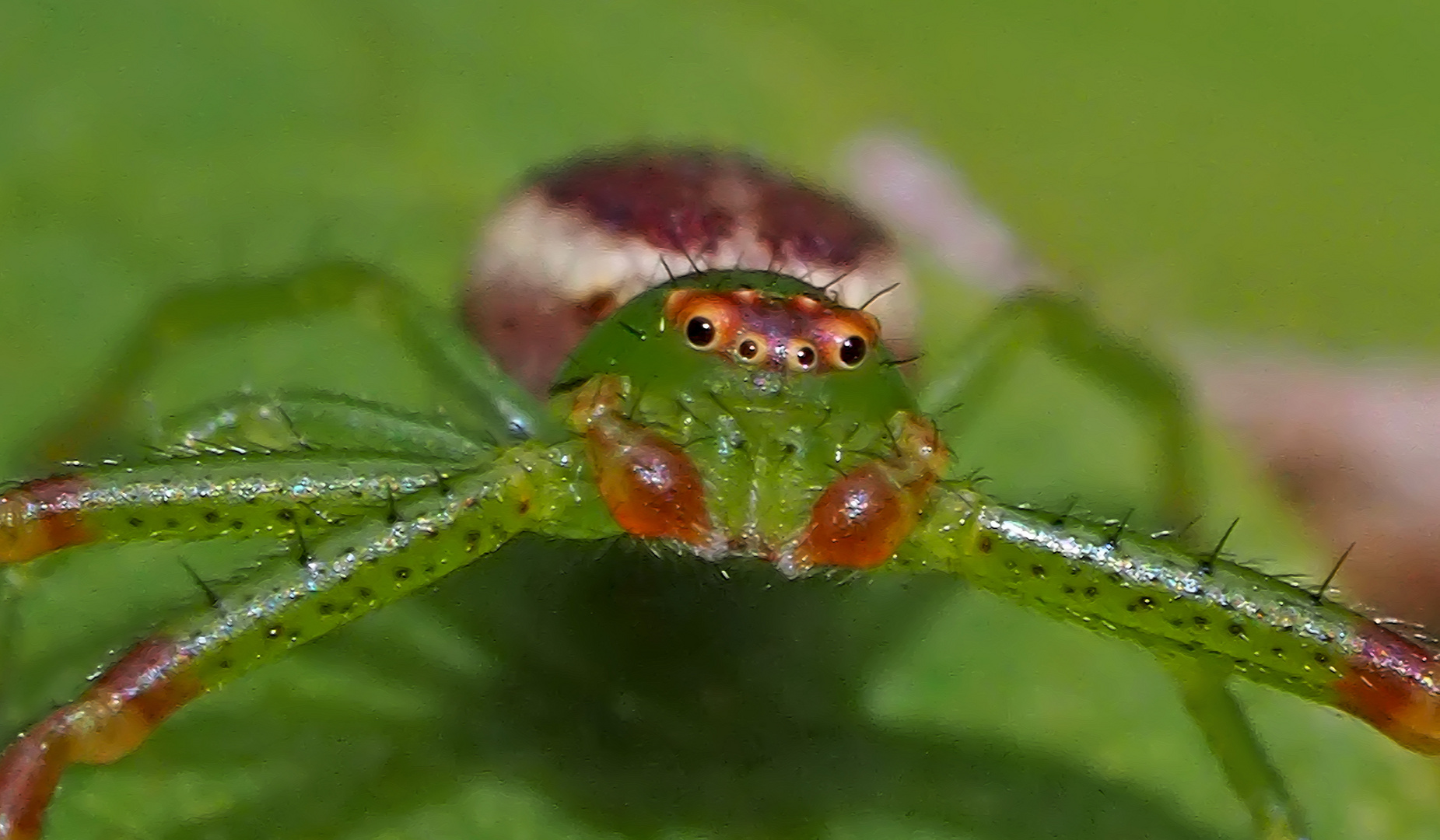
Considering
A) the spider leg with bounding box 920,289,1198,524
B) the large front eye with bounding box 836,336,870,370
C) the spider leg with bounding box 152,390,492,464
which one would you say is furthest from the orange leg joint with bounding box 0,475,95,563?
the spider leg with bounding box 920,289,1198,524

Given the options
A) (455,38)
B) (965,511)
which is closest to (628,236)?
(455,38)

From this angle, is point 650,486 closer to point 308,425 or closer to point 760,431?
point 760,431

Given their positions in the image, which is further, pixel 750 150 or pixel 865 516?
pixel 750 150

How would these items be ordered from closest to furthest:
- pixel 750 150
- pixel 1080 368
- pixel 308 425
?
pixel 308 425 → pixel 1080 368 → pixel 750 150

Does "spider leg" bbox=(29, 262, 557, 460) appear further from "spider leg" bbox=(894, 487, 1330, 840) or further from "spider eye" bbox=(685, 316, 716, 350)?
"spider leg" bbox=(894, 487, 1330, 840)

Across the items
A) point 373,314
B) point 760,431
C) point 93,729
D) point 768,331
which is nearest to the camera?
point 93,729

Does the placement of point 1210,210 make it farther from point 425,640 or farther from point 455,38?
point 425,640

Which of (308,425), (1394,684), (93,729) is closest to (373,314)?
(308,425)
